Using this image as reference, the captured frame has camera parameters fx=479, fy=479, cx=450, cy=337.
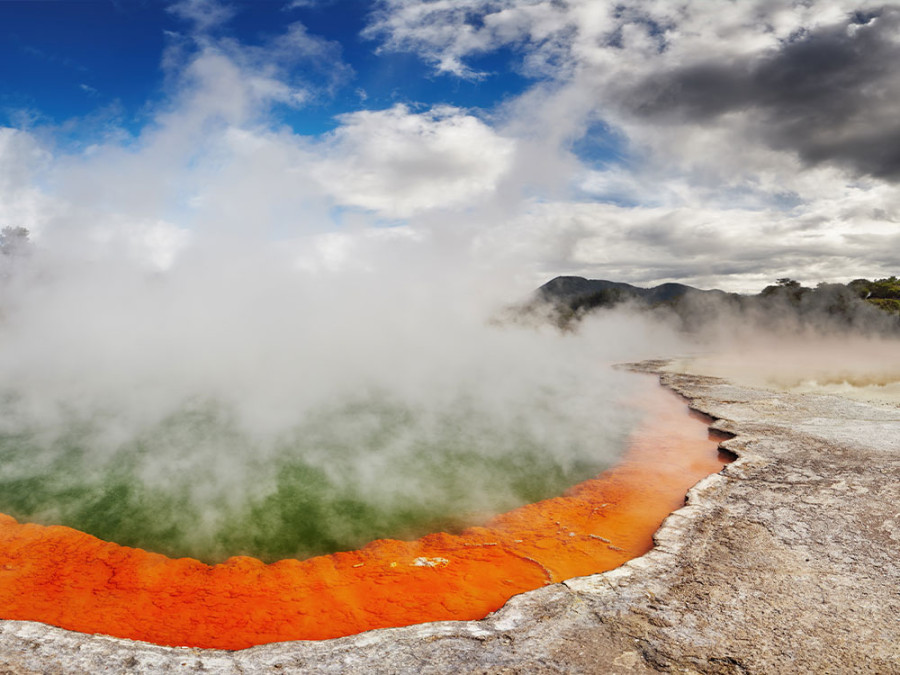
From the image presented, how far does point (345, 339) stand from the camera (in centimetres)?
1748

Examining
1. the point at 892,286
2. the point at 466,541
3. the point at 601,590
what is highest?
the point at 892,286

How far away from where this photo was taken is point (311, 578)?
4086mm

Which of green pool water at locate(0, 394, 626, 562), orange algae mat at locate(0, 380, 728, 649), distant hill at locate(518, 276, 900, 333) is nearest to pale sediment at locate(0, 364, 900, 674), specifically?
orange algae mat at locate(0, 380, 728, 649)

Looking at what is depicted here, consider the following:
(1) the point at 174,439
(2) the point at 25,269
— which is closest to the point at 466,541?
(1) the point at 174,439

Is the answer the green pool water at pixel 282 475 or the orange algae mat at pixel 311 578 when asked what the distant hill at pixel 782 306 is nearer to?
the green pool water at pixel 282 475

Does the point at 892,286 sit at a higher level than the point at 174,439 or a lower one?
higher

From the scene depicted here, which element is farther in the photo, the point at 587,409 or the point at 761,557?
the point at 587,409

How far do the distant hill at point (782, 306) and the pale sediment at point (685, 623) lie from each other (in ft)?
82.8

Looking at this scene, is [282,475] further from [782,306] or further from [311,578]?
[782,306]

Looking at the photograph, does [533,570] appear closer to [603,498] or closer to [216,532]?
[603,498]

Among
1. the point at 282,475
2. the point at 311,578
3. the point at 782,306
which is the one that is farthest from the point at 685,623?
the point at 782,306

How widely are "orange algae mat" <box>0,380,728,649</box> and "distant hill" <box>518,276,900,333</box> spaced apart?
25.3 meters

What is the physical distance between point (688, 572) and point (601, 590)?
0.72 metres

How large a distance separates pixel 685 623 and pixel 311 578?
288 cm
